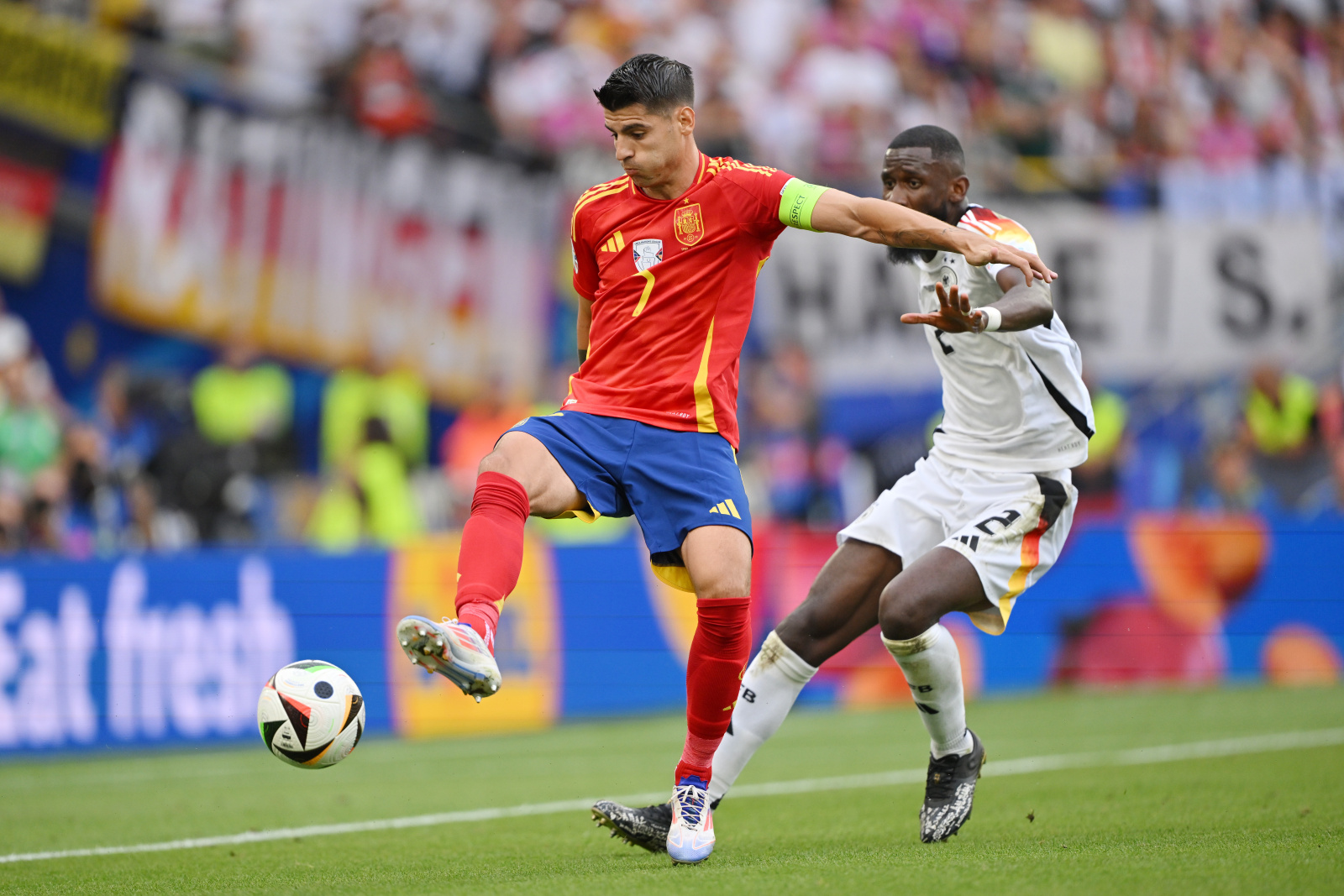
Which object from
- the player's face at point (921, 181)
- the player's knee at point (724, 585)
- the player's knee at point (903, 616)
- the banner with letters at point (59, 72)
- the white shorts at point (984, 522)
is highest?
the banner with letters at point (59, 72)

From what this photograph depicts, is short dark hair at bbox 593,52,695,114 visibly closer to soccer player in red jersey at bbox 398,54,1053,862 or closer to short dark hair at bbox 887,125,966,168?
soccer player in red jersey at bbox 398,54,1053,862

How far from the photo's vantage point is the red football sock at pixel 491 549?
14.6 ft

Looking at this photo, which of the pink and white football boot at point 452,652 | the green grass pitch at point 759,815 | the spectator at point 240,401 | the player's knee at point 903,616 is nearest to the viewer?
the pink and white football boot at point 452,652

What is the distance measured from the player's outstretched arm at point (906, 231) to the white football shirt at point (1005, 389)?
0.54 meters

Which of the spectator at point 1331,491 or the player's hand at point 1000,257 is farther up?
the player's hand at point 1000,257

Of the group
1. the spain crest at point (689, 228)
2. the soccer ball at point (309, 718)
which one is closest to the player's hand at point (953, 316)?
the spain crest at point (689, 228)

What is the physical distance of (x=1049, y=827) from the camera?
5418 millimetres

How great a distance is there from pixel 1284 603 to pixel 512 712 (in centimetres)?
574

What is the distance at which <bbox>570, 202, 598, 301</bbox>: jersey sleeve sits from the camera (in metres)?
5.13

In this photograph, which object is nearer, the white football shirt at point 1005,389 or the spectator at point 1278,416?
the white football shirt at point 1005,389

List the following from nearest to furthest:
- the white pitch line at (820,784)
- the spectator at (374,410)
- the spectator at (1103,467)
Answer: the white pitch line at (820,784), the spectator at (1103,467), the spectator at (374,410)

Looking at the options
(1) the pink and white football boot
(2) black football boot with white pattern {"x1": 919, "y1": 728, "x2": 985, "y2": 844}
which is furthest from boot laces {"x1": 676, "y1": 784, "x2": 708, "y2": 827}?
(1) the pink and white football boot

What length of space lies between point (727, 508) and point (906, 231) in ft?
3.37

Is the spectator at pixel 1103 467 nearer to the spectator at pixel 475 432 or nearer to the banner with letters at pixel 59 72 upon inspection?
the spectator at pixel 475 432
